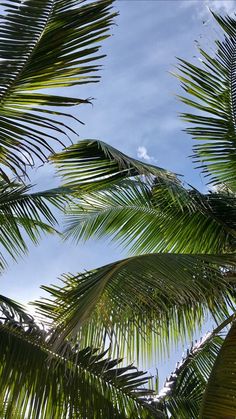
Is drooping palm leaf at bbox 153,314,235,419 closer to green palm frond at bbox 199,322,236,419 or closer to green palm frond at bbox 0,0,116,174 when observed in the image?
green palm frond at bbox 199,322,236,419

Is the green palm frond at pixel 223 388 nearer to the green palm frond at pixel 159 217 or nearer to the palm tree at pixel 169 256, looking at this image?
the palm tree at pixel 169 256

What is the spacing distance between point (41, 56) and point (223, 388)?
259 centimetres

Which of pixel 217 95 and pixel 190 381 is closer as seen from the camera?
pixel 217 95

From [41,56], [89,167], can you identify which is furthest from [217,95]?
[41,56]

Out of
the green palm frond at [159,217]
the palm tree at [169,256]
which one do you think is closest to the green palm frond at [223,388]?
the palm tree at [169,256]

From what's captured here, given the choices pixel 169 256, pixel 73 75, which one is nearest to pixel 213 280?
pixel 169 256

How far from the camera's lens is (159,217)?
6.36 metres

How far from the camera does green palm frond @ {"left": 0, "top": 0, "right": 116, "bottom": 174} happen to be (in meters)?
2.38

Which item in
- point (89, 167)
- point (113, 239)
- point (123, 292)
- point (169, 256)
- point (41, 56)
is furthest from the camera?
point (113, 239)

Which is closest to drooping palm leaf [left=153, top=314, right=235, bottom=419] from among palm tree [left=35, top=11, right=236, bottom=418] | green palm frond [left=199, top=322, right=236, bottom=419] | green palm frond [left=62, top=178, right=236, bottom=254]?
palm tree [left=35, top=11, right=236, bottom=418]

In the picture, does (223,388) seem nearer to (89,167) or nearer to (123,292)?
(123,292)

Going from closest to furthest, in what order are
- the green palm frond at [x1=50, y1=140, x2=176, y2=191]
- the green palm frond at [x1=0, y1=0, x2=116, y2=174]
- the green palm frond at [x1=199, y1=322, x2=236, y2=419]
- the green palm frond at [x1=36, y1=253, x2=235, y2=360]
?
the green palm frond at [x1=0, y1=0, x2=116, y2=174]
the green palm frond at [x1=36, y1=253, x2=235, y2=360]
the green palm frond at [x1=199, y1=322, x2=236, y2=419]
the green palm frond at [x1=50, y1=140, x2=176, y2=191]

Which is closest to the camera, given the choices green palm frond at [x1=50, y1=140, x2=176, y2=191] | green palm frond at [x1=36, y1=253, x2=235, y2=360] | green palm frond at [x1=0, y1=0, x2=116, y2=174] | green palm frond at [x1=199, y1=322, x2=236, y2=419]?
green palm frond at [x1=0, y1=0, x2=116, y2=174]

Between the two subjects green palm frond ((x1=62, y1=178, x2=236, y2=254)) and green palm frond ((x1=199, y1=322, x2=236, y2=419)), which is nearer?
green palm frond ((x1=199, y1=322, x2=236, y2=419))
